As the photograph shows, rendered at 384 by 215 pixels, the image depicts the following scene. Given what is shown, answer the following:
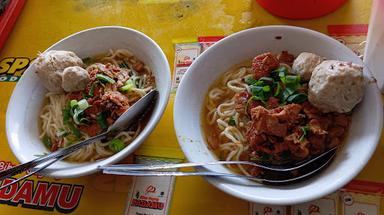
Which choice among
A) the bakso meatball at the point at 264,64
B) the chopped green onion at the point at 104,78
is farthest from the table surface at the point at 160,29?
the bakso meatball at the point at 264,64

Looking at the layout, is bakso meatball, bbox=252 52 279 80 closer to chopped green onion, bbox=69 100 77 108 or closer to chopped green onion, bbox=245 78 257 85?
chopped green onion, bbox=245 78 257 85

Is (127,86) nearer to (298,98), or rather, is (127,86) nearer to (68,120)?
(68,120)

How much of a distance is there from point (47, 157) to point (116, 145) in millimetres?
221

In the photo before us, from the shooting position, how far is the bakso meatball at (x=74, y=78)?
137 centimetres

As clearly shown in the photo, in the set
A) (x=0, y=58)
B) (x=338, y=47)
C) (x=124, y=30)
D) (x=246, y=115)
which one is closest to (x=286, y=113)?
(x=246, y=115)

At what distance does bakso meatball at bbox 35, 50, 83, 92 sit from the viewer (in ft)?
4.64

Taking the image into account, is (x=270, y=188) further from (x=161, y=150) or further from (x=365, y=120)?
(x=161, y=150)

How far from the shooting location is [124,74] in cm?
149

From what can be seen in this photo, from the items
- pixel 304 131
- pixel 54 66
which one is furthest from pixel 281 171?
pixel 54 66

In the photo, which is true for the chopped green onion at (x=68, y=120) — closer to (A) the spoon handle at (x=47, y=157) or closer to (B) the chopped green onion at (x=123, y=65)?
(A) the spoon handle at (x=47, y=157)

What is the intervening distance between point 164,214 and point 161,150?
237 mm

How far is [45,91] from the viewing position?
1.53 metres

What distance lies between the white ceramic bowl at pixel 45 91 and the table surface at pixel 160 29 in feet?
0.43

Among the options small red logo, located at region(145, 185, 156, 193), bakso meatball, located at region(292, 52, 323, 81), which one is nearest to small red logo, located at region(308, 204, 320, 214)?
bakso meatball, located at region(292, 52, 323, 81)
